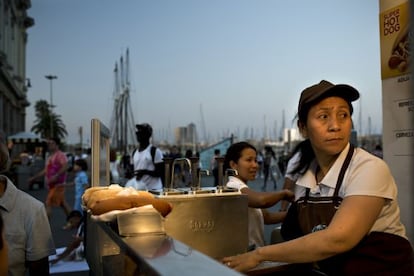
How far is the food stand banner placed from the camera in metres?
3.35

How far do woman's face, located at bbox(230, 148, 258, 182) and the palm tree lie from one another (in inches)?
3212

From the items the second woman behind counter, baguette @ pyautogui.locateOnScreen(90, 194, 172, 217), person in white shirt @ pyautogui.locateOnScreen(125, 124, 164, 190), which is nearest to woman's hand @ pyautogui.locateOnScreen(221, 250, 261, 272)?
baguette @ pyautogui.locateOnScreen(90, 194, 172, 217)

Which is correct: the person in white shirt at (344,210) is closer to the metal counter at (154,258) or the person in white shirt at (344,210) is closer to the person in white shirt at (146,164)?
the metal counter at (154,258)

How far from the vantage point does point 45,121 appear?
3302 inches

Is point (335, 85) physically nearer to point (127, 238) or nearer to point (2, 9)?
point (127, 238)

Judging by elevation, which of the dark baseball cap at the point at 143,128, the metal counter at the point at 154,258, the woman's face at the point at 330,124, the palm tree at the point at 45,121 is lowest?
the metal counter at the point at 154,258

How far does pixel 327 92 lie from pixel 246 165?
87.0 inches

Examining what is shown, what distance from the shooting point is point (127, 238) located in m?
1.60

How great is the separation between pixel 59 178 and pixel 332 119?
31.9ft

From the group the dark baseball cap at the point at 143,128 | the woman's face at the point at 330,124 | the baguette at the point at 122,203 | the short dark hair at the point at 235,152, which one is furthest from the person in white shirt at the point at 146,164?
the baguette at the point at 122,203

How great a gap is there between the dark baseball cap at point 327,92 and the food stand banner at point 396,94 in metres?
1.26

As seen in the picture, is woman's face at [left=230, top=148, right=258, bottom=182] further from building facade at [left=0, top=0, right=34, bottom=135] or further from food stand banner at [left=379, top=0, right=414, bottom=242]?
building facade at [left=0, top=0, right=34, bottom=135]

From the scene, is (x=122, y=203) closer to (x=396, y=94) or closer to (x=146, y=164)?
(x=396, y=94)

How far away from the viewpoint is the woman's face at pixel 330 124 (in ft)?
7.21
